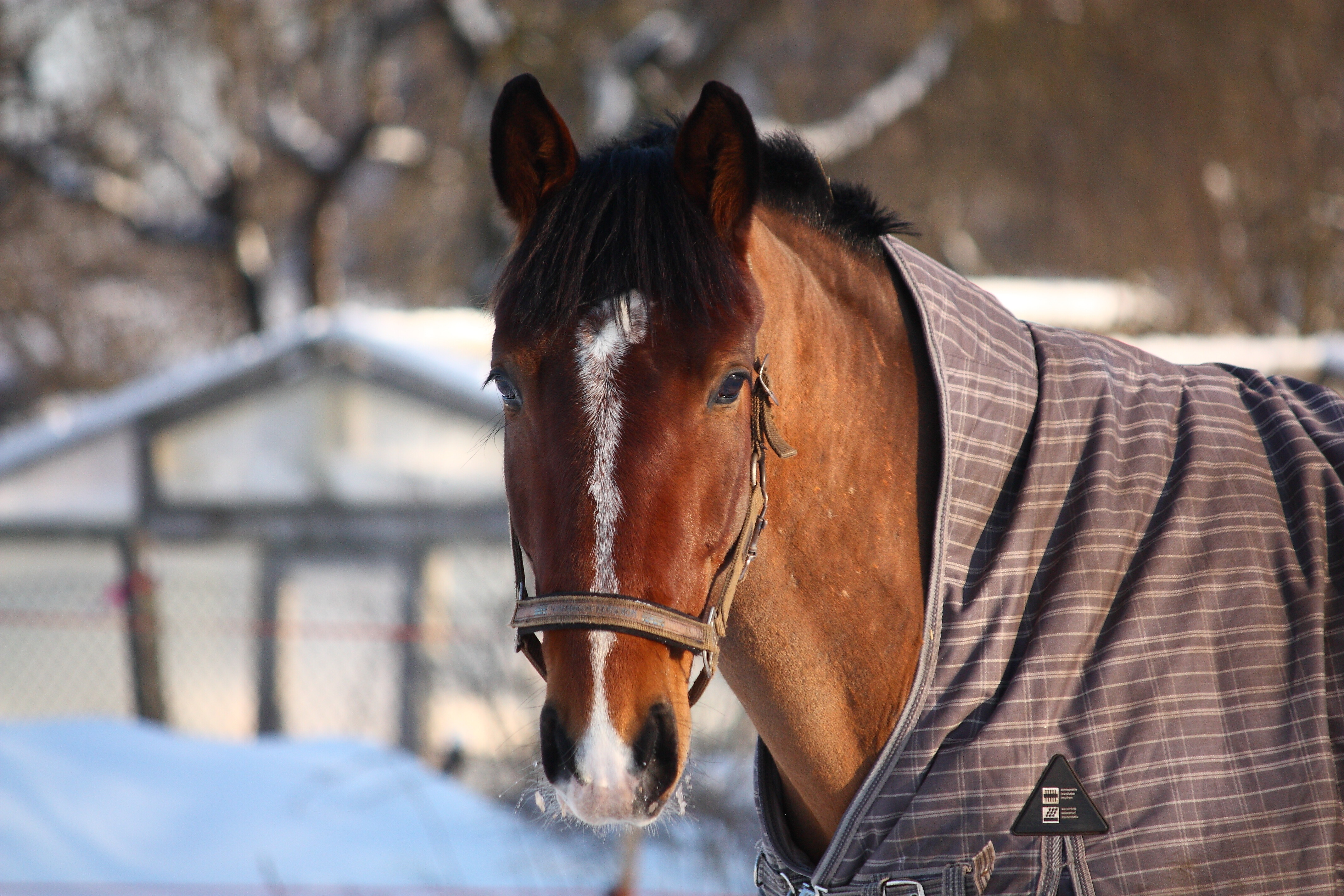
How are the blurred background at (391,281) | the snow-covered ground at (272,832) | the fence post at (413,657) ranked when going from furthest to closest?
the fence post at (413,657) < the blurred background at (391,281) < the snow-covered ground at (272,832)

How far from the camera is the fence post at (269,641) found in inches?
238

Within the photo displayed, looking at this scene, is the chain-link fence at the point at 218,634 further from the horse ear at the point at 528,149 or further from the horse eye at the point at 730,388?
the horse eye at the point at 730,388

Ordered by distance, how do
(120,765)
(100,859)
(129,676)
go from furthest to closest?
(129,676)
(120,765)
(100,859)

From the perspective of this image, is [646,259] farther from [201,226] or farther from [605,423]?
[201,226]

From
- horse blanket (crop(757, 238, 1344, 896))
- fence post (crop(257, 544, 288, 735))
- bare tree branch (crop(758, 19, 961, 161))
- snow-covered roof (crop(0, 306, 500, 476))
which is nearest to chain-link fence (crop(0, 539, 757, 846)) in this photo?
fence post (crop(257, 544, 288, 735))

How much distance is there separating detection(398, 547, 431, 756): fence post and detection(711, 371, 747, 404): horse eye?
4034 millimetres

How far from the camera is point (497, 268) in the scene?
5.39ft

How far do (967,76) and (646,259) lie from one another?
11.8m

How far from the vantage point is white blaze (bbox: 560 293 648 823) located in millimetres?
1274

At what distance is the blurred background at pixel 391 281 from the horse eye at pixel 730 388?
1.76ft

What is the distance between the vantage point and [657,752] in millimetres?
1320

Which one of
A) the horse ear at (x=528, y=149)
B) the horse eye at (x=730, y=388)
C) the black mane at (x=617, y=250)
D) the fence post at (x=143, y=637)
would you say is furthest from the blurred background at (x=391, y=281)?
the horse eye at (x=730, y=388)

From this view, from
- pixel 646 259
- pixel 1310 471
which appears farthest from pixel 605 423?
pixel 1310 471

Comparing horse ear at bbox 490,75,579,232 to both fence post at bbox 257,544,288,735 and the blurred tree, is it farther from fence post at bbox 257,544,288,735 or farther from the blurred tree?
the blurred tree
